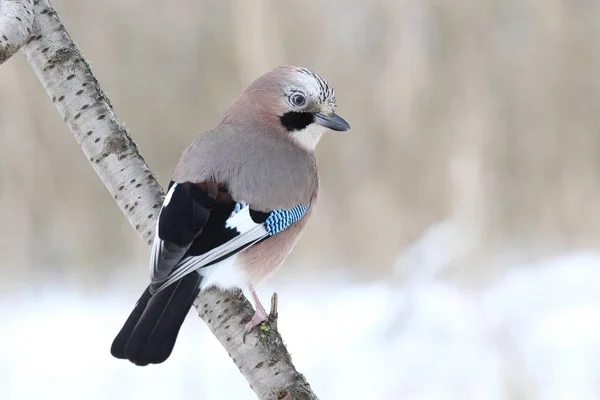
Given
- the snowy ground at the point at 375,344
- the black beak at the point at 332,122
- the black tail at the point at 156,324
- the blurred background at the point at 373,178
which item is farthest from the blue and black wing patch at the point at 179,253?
the blurred background at the point at 373,178

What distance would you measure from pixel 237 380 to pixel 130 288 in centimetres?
77

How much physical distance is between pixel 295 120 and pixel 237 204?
32cm

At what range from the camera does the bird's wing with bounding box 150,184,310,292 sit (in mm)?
1307

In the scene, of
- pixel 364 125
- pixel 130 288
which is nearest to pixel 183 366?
pixel 130 288

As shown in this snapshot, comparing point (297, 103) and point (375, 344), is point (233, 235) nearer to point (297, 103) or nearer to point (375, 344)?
point (297, 103)

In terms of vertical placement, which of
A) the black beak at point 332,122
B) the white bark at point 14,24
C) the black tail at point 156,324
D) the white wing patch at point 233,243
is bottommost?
the black tail at point 156,324

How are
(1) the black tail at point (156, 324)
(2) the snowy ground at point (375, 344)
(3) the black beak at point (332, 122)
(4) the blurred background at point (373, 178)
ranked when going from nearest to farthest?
1. (1) the black tail at point (156, 324)
2. (3) the black beak at point (332, 122)
3. (2) the snowy ground at point (375, 344)
4. (4) the blurred background at point (373, 178)

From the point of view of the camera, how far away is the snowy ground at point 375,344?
307cm

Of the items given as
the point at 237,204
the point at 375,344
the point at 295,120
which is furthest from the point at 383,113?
the point at 237,204

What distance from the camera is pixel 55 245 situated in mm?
3818

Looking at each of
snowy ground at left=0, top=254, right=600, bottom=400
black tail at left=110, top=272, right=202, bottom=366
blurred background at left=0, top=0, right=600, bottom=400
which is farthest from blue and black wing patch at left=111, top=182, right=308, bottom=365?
blurred background at left=0, top=0, right=600, bottom=400

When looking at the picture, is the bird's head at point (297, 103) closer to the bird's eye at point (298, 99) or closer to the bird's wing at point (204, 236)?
the bird's eye at point (298, 99)

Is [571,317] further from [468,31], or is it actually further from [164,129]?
[164,129]

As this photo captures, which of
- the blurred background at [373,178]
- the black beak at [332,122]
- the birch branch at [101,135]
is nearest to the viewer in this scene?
the birch branch at [101,135]
